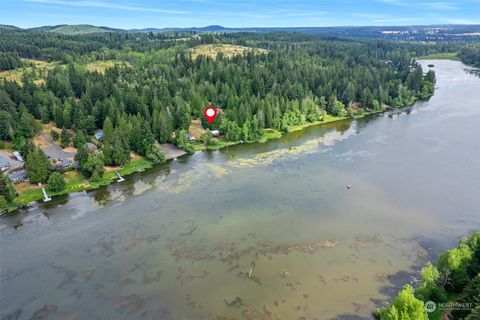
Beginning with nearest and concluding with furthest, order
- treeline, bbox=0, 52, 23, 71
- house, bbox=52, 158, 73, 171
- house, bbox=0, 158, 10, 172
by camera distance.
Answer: house, bbox=0, 158, 10, 172, house, bbox=52, 158, 73, 171, treeline, bbox=0, 52, 23, 71

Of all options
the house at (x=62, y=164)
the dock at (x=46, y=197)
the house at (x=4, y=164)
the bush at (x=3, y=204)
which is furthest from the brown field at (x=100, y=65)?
the bush at (x=3, y=204)

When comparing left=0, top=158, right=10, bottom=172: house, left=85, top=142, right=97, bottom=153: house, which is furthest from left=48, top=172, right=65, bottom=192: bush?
left=85, top=142, right=97, bottom=153: house

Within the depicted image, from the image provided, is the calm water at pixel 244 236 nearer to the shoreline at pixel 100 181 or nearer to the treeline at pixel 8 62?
the shoreline at pixel 100 181

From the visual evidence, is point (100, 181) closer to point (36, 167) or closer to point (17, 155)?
point (36, 167)

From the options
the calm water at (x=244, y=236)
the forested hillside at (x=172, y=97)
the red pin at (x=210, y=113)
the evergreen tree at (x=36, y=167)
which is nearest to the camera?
the calm water at (x=244, y=236)

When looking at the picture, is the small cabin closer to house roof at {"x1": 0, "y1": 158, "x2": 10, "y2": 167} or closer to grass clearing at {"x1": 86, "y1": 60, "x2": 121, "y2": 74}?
house roof at {"x1": 0, "y1": 158, "x2": 10, "y2": 167}

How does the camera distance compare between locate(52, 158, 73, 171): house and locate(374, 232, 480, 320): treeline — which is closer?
locate(374, 232, 480, 320): treeline
